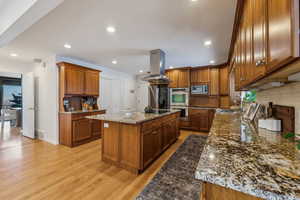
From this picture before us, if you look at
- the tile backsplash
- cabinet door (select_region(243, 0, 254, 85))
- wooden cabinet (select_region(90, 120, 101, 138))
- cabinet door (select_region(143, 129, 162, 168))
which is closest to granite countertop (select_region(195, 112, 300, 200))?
the tile backsplash

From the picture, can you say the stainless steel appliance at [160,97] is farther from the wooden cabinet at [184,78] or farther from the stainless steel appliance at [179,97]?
the wooden cabinet at [184,78]

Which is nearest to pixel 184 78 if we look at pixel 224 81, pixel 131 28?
pixel 224 81

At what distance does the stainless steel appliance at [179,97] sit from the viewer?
5.07 metres

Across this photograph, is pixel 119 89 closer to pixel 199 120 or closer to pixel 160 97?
pixel 160 97

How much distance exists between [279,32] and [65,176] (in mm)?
2917

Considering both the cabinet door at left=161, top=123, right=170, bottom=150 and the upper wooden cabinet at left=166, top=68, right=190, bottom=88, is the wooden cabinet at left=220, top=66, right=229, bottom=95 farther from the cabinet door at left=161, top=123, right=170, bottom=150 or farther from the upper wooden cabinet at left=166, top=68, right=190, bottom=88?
the cabinet door at left=161, top=123, right=170, bottom=150

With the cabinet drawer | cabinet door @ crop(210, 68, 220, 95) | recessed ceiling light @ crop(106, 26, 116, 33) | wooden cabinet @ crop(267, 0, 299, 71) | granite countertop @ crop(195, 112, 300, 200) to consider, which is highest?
recessed ceiling light @ crop(106, 26, 116, 33)

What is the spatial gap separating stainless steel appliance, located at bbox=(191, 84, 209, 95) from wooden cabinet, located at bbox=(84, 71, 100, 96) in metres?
3.58

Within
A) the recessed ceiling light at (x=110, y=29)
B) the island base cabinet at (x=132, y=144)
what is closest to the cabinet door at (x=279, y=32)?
the island base cabinet at (x=132, y=144)

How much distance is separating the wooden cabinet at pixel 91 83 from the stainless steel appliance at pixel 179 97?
2900mm

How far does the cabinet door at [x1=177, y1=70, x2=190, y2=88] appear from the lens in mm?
5070

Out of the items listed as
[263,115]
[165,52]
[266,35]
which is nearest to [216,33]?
[165,52]

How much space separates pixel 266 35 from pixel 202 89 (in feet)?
14.3

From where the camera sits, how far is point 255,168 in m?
0.61
